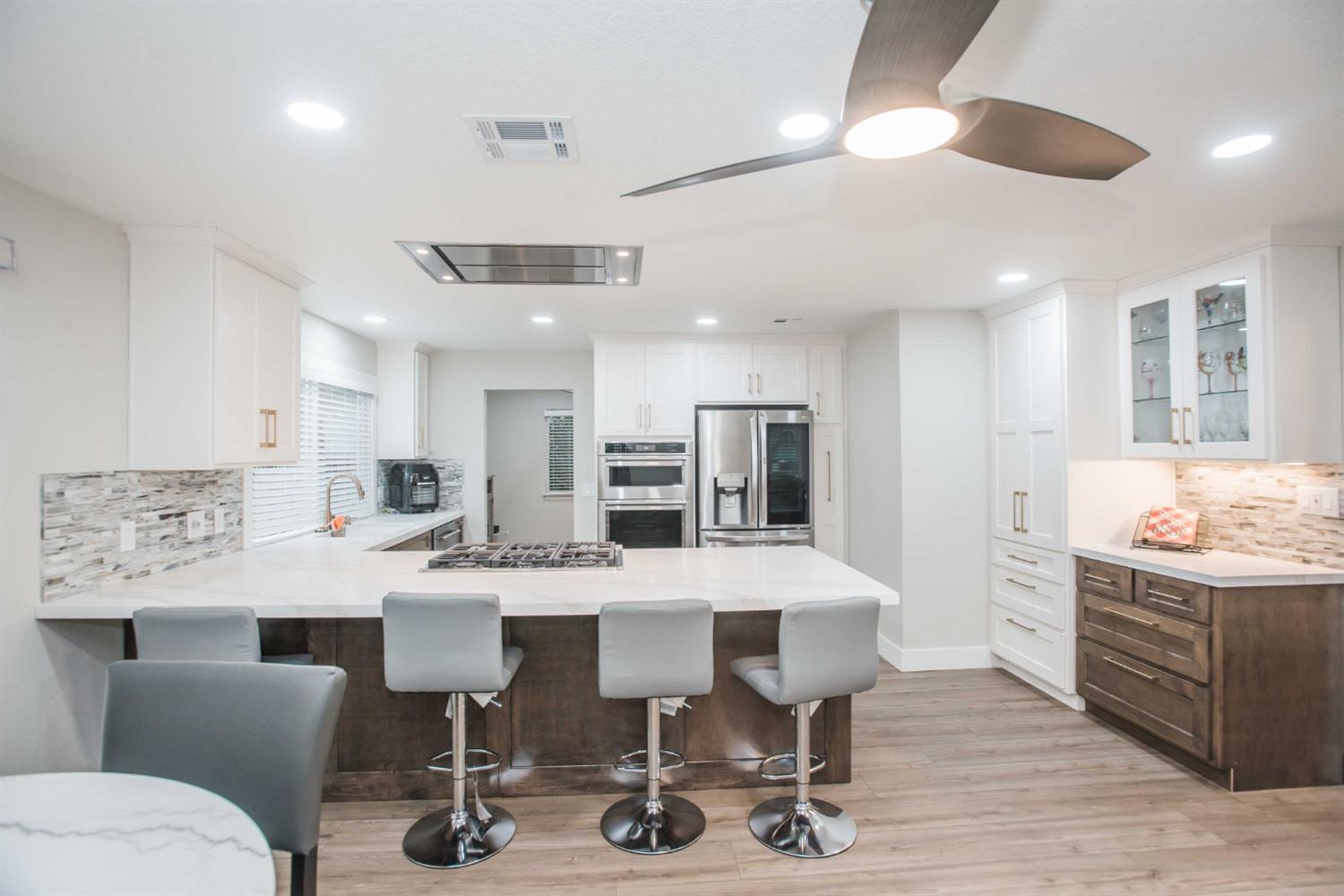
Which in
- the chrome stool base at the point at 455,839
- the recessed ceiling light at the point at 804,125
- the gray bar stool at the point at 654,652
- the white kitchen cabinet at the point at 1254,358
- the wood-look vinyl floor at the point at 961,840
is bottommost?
the wood-look vinyl floor at the point at 961,840

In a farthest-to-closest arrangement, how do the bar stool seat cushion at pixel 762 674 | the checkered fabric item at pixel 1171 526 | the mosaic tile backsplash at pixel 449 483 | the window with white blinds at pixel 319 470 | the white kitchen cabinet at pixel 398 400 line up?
the mosaic tile backsplash at pixel 449 483 → the white kitchen cabinet at pixel 398 400 → the window with white blinds at pixel 319 470 → the checkered fabric item at pixel 1171 526 → the bar stool seat cushion at pixel 762 674

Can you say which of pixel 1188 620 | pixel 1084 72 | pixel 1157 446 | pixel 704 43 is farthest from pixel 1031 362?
pixel 704 43

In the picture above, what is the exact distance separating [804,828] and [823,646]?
0.70 meters

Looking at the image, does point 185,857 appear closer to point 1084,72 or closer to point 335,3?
point 335,3

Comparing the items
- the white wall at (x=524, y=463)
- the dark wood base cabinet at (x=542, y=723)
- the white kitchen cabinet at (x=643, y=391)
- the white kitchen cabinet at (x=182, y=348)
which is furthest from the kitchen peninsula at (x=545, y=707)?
the white wall at (x=524, y=463)

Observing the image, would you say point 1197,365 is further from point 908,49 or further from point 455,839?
point 455,839

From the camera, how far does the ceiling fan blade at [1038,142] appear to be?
1.19 m

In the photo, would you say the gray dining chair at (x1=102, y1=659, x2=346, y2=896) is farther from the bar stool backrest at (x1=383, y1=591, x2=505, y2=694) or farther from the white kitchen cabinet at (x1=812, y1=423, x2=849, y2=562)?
the white kitchen cabinet at (x1=812, y1=423, x2=849, y2=562)

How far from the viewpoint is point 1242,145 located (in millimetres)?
1846

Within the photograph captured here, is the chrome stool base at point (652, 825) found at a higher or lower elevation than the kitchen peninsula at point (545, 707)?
lower

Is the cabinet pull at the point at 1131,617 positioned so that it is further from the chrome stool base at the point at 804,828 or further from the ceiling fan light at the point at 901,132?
the ceiling fan light at the point at 901,132

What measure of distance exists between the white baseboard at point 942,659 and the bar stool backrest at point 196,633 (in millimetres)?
3493

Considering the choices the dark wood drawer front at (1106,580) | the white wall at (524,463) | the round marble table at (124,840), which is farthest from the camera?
the white wall at (524,463)

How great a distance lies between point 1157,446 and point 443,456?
4891 mm
